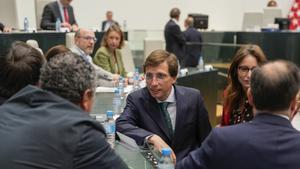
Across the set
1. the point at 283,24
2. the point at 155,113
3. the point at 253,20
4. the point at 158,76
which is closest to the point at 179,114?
the point at 155,113

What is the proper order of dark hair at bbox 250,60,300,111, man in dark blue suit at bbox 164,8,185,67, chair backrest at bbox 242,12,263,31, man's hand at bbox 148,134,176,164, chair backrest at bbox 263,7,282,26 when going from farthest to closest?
chair backrest at bbox 263,7,282,26, chair backrest at bbox 242,12,263,31, man in dark blue suit at bbox 164,8,185,67, man's hand at bbox 148,134,176,164, dark hair at bbox 250,60,300,111

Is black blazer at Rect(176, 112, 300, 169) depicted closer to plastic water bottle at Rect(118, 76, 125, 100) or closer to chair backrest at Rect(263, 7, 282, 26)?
plastic water bottle at Rect(118, 76, 125, 100)

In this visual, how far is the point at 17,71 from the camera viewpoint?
166 cm

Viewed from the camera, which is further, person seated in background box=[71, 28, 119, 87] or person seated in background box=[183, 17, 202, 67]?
person seated in background box=[183, 17, 202, 67]

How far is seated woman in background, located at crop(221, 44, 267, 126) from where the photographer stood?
2.61 metres

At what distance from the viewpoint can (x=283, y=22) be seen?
8.80 metres

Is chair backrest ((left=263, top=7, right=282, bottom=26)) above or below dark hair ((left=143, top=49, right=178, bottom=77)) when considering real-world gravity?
above

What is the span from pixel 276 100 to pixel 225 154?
267 millimetres

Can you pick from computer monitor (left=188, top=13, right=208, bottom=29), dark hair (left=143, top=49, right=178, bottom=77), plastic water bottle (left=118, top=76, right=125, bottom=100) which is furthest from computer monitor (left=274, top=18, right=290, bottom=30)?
dark hair (left=143, top=49, right=178, bottom=77)

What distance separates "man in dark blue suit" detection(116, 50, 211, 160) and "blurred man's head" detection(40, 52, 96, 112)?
999 millimetres

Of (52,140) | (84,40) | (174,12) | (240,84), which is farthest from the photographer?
(174,12)

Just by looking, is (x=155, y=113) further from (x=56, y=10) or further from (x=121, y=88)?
(x=56, y=10)

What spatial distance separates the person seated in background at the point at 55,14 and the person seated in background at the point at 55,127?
4948mm

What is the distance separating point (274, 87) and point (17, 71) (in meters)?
1.00
